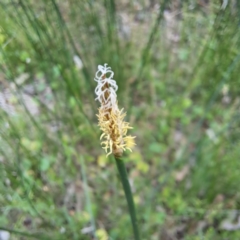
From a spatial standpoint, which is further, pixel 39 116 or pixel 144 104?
pixel 144 104

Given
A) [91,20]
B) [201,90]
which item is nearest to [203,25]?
[201,90]

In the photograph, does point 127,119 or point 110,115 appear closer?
point 110,115

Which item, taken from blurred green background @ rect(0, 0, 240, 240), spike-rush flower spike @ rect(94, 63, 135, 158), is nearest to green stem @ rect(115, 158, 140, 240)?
spike-rush flower spike @ rect(94, 63, 135, 158)

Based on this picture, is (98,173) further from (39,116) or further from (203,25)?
(203,25)

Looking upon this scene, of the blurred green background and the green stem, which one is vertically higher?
the blurred green background

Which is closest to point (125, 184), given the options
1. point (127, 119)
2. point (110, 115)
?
point (110, 115)

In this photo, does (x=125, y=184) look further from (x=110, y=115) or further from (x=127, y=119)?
(x=127, y=119)

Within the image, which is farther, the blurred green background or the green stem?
the blurred green background

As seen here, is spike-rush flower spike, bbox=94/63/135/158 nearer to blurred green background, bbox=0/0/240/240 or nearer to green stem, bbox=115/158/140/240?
green stem, bbox=115/158/140/240

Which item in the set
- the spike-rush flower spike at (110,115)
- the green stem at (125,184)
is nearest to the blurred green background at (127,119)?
the green stem at (125,184)
